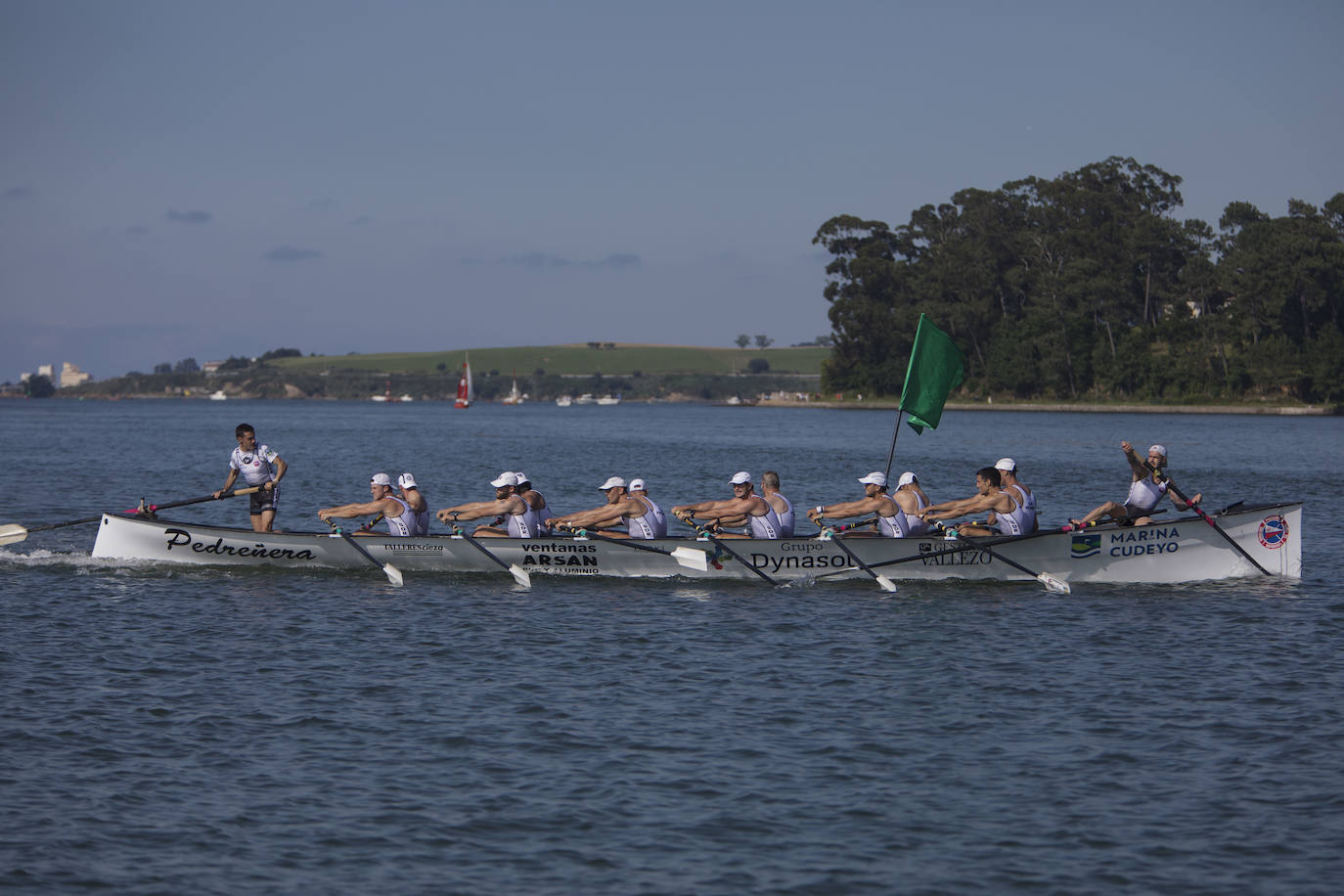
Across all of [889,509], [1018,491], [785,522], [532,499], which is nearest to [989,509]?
[1018,491]

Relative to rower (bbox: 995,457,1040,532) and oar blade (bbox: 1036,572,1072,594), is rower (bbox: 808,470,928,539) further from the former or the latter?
oar blade (bbox: 1036,572,1072,594)

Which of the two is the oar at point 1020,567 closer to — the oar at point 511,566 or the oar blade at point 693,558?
the oar blade at point 693,558

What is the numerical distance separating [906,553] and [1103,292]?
101 metres

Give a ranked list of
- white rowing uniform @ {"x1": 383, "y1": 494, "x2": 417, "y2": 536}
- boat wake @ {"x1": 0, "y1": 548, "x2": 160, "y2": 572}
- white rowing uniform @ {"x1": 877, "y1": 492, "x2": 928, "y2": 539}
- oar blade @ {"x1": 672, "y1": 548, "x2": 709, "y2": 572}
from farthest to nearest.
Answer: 1. boat wake @ {"x1": 0, "y1": 548, "x2": 160, "y2": 572}
2. white rowing uniform @ {"x1": 383, "y1": 494, "x2": 417, "y2": 536}
3. white rowing uniform @ {"x1": 877, "y1": 492, "x2": 928, "y2": 539}
4. oar blade @ {"x1": 672, "y1": 548, "x2": 709, "y2": 572}

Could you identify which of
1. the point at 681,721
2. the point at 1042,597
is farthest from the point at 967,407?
the point at 681,721

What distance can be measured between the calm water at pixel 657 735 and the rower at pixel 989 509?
1.11 metres

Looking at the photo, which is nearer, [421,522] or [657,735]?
[657,735]

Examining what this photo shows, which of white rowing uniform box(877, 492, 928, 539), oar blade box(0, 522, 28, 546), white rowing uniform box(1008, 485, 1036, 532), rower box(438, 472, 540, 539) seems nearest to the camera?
white rowing uniform box(1008, 485, 1036, 532)

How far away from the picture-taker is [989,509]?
2256cm

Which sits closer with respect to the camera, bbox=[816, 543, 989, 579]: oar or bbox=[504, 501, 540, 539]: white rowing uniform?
bbox=[816, 543, 989, 579]: oar

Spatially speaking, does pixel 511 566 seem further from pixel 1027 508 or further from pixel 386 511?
pixel 1027 508

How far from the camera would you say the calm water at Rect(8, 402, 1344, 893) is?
34.1 feet

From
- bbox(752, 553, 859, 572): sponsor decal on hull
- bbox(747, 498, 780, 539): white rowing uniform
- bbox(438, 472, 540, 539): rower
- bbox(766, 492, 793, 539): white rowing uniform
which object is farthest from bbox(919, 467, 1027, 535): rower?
bbox(438, 472, 540, 539): rower

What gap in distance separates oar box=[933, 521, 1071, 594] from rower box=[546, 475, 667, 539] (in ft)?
16.8
